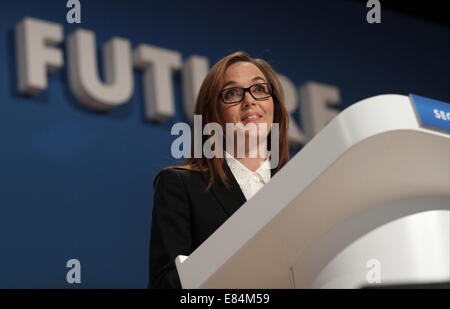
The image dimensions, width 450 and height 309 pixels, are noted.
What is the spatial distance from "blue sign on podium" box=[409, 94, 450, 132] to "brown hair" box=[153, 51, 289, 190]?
32.5 inches

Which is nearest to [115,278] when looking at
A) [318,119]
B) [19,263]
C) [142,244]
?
[142,244]

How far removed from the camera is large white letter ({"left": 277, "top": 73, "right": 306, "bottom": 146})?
430 centimetres

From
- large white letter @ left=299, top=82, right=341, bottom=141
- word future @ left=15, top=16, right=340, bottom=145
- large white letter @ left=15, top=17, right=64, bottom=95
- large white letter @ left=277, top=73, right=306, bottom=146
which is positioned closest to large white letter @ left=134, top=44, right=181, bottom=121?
word future @ left=15, top=16, right=340, bottom=145

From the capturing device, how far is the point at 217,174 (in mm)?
1724

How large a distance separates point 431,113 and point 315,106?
359cm

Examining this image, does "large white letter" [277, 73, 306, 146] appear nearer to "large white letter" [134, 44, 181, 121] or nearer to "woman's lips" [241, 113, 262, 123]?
"large white letter" [134, 44, 181, 121]

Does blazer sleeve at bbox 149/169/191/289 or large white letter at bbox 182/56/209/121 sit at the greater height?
large white letter at bbox 182/56/209/121

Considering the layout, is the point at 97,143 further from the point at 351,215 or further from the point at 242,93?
the point at 351,215

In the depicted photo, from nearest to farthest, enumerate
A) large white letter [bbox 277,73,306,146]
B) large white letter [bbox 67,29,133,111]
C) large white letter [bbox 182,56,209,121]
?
large white letter [bbox 67,29,133,111], large white letter [bbox 182,56,209,121], large white letter [bbox 277,73,306,146]

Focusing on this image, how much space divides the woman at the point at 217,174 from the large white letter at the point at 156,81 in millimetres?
1835

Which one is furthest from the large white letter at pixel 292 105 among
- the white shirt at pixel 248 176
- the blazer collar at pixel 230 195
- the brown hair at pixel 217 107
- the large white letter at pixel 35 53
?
the blazer collar at pixel 230 195

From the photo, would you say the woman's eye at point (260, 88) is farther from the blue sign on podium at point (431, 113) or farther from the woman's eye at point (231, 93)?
the blue sign on podium at point (431, 113)

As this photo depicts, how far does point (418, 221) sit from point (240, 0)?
380 cm
